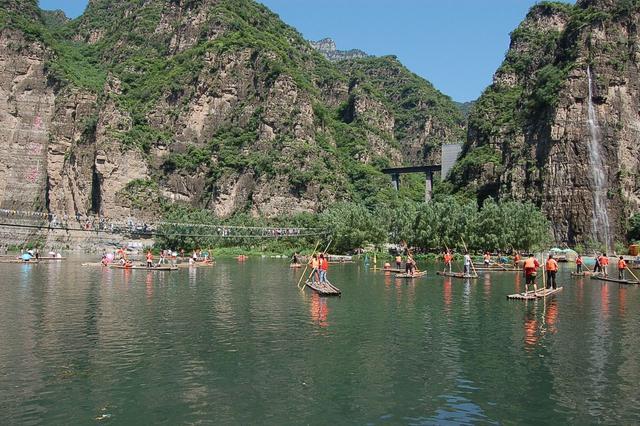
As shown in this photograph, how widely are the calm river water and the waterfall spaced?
8259 cm

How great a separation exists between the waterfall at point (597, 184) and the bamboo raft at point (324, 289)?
283 ft

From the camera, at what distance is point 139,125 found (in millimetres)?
179625

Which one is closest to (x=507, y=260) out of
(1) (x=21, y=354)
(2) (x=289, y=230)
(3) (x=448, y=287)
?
(3) (x=448, y=287)

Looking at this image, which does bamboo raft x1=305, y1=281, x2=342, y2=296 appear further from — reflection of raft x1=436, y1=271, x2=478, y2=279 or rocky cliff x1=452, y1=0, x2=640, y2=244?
rocky cliff x1=452, y1=0, x2=640, y2=244

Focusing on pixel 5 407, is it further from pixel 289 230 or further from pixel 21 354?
pixel 289 230

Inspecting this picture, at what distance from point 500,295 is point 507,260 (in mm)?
43921

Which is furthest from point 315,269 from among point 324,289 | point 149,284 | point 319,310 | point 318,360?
point 318,360

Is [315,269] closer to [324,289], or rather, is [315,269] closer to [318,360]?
[324,289]

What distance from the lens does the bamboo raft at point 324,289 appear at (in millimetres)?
44750

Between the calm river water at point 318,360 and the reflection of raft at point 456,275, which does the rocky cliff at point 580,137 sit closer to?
the reflection of raft at point 456,275

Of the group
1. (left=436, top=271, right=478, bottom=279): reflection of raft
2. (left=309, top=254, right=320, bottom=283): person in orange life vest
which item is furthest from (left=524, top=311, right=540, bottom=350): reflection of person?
(left=436, top=271, right=478, bottom=279): reflection of raft

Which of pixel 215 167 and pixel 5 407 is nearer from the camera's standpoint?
pixel 5 407

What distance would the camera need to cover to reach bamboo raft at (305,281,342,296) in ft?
147

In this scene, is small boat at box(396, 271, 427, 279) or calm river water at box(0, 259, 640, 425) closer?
calm river water at box(0, 259, 640, 425)
